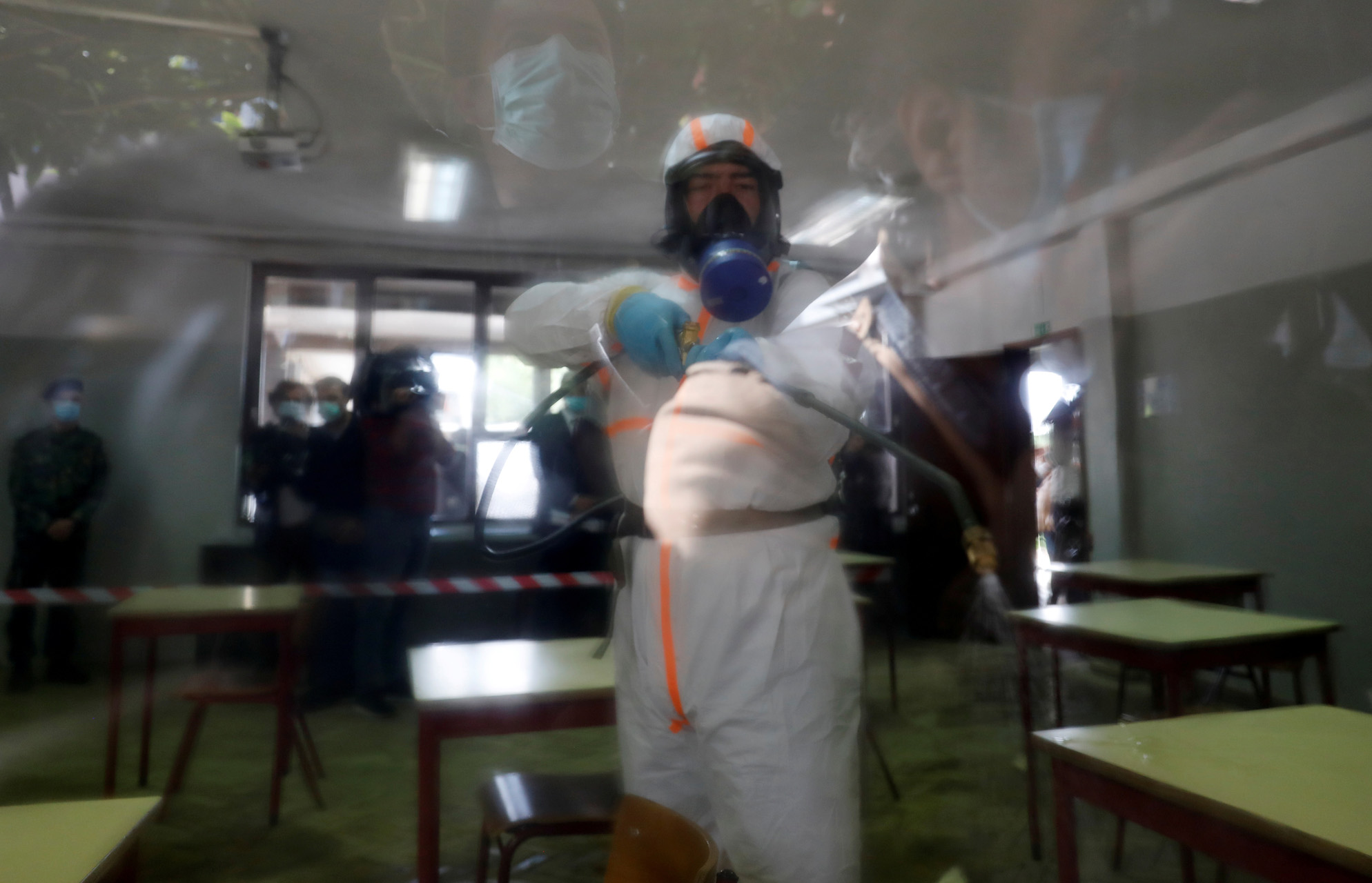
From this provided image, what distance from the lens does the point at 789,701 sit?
1.76 feet

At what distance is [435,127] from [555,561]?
1.88 feet

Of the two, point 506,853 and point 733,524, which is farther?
point 506,853

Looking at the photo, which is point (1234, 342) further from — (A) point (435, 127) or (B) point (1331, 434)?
(A) point (435, 127)

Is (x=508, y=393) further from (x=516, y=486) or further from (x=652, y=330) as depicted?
(x=652, y=330)

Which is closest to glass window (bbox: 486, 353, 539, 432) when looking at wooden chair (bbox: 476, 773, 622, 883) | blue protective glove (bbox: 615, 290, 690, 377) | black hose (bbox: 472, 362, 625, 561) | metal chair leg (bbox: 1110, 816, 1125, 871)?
black hose (bbox: 472, 362, 625, 561)

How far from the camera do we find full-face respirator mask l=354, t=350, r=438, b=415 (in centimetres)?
88

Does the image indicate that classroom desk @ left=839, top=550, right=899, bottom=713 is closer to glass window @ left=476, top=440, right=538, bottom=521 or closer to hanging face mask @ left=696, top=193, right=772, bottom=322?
hanging face mask @ left=696, top=193, right=772, bottom=322

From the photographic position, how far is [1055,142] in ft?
2.71

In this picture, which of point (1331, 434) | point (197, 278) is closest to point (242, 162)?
point (197, 278)

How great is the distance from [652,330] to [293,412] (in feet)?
1.98

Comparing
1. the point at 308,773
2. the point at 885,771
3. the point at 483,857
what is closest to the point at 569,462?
the point at 483,857

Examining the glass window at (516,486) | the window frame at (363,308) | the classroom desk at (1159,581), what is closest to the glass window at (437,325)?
the window frame at (363,308)

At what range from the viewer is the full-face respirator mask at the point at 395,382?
876mm

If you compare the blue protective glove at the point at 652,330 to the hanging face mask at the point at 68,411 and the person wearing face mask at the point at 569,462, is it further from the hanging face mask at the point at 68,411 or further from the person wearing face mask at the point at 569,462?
the hanging face mask at the point at 68,411
